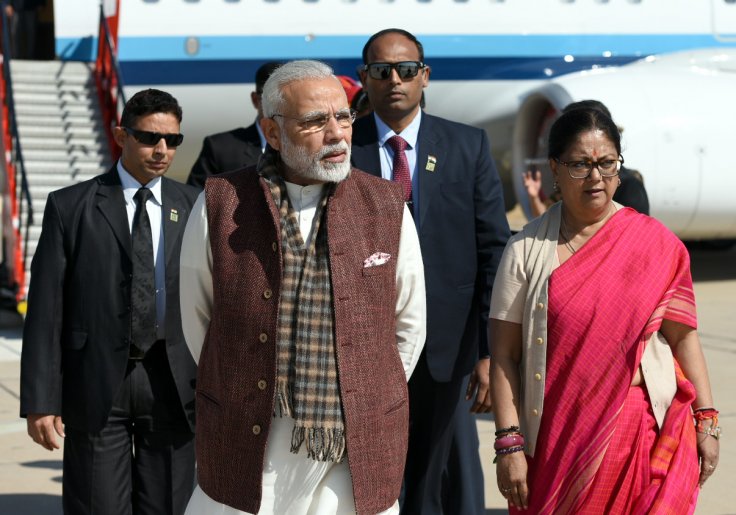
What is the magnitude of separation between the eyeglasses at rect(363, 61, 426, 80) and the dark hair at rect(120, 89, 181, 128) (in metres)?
0.64

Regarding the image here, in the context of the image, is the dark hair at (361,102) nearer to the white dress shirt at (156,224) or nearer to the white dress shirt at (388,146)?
the white dress shirt at (388,146)

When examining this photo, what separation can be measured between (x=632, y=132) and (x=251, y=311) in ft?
23.5

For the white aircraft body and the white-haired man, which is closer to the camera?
the white-haired man

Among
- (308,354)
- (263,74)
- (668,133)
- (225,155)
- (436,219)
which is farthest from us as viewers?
(668,133)

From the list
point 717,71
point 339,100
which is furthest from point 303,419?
point 717,71

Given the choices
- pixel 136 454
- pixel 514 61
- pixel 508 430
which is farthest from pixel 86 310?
pixel 514 61

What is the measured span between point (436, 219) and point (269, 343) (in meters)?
1.29

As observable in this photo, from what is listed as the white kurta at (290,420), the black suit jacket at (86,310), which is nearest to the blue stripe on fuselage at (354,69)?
the black suit jacket at (86,310)

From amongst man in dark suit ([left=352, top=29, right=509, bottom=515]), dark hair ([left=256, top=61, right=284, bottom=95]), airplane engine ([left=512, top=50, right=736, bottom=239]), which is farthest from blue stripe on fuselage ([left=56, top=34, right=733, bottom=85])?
man in dark suit ([left=352, top=29, right=509, bottom=515])

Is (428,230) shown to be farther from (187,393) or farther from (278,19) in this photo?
(278,19)

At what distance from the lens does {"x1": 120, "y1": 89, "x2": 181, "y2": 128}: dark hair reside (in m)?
3.46

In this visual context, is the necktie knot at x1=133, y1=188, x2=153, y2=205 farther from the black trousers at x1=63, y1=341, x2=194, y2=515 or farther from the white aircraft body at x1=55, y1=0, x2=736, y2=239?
the white aircraft body at x1=55, y1=0, x2=736, y2=239

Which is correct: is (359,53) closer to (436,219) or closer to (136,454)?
(436,219)

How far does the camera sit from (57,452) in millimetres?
5504
